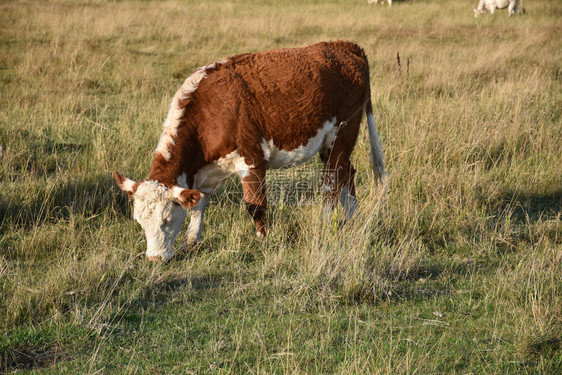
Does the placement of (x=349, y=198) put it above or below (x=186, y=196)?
below

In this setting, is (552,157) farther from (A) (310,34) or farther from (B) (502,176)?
(A) (310,34)

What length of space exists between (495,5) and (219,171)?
2049 centimetres

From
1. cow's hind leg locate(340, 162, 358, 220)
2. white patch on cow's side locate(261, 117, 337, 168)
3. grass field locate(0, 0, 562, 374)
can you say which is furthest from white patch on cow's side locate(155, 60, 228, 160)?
cow's hind leg locate(340, 162, 358, 220)

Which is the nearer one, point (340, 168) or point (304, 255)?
point (304, 255)

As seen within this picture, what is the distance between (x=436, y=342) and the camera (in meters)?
3.78

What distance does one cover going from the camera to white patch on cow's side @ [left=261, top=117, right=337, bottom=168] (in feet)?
16.8

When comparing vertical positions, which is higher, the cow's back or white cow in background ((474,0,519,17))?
white cow in background ((474,0,519,17))

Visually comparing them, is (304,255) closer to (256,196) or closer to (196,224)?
(256,196)

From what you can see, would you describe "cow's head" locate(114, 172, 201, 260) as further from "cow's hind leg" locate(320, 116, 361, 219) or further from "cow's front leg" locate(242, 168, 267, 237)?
"cow's hind leg" locate(320, 116, 361, 219)

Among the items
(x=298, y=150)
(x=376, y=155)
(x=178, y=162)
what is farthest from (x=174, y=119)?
(x=376, y=155)

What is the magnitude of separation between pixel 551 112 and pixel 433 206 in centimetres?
398

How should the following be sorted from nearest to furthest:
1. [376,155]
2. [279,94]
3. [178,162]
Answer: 1. [178,162]
2. [279,94]
3. [376,155]

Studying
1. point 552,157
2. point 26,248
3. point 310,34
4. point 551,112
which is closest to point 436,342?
point 26,248

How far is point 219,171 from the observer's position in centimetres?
518
